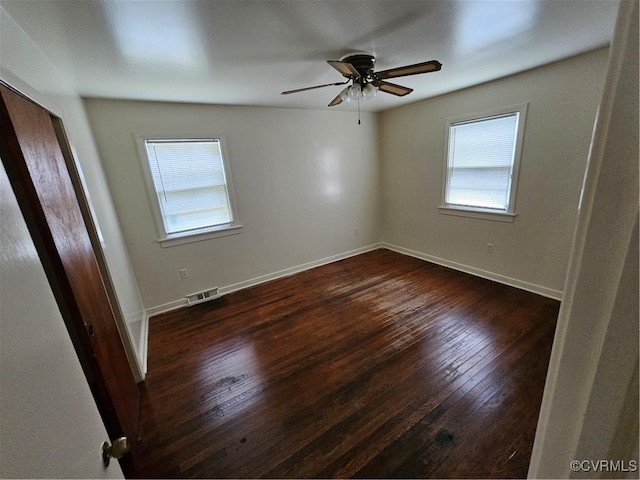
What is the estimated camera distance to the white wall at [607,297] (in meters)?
0.32

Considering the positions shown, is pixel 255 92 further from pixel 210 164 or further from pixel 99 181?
pixel 99 181

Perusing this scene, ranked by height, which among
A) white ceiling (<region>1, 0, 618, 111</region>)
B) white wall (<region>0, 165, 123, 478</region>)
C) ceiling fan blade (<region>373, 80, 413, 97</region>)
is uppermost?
white ceiling (<region>1, 0, 618, 111</region>)

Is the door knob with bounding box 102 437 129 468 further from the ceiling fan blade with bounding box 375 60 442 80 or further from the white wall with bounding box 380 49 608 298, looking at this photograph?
the white wall with bounding box 380 49 608 298

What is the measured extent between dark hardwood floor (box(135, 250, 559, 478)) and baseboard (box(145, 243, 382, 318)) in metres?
0.14

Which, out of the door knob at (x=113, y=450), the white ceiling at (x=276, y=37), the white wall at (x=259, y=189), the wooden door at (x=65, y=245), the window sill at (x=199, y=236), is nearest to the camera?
the door knob at (x=113, y=450)

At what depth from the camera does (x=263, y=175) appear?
3521 millimetres

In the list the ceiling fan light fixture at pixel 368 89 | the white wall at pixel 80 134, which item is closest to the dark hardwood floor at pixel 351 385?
the white wall at pixel 80 134

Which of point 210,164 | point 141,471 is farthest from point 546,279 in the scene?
point 210,164

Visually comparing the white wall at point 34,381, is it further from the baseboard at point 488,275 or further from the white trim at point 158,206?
the baseboard at point 488,275

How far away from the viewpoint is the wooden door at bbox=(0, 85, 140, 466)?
1.01 metres

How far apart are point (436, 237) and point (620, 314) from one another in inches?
153

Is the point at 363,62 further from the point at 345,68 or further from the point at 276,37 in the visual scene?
the point at 276,37

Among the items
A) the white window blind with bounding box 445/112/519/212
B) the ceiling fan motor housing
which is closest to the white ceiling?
the ceiling fan motor housing

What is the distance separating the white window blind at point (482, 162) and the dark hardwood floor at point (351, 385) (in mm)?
1140
